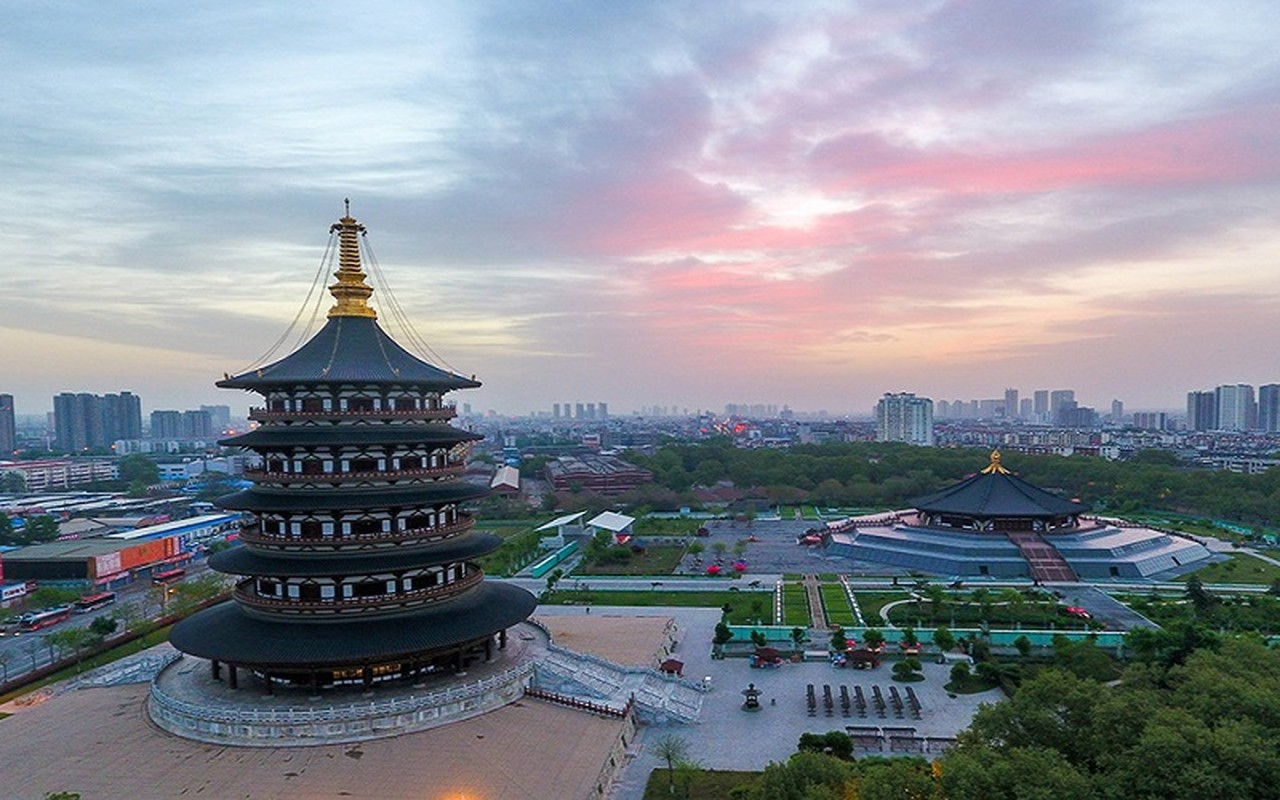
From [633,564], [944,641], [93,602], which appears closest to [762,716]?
[944,641]

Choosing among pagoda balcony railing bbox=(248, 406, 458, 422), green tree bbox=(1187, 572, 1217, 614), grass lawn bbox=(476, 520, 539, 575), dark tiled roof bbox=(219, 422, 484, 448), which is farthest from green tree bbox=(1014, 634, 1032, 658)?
grass lawn bbox=(476, 520, 539, 575)

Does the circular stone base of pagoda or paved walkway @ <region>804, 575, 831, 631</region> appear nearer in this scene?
the circular stone base of pagoda

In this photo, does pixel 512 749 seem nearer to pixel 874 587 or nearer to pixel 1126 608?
pixel 874 587

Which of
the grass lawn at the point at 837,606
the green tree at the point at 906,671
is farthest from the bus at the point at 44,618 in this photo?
the green tree at the point at 906,671

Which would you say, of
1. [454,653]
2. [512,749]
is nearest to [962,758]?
[512,749]

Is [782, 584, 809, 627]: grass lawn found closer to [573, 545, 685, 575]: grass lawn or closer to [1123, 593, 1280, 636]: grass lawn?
[573, 545, 685, 575]: grass lawn

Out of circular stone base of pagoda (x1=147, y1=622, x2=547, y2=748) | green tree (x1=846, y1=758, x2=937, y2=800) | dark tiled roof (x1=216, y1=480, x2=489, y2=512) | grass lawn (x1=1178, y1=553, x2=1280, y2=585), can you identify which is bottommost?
grass lawn (x1=1178, y1=553, x2=1280, y2=585)

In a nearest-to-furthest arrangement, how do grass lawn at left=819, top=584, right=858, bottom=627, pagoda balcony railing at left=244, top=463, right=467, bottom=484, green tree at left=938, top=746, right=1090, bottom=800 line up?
green tree at left=938, top=746, right=1090, bottom=800
pagoda balcony railing at left=244, top=463, right=467, bottom=484
grass lawn at left=819, top=584, right=858, bottom=627

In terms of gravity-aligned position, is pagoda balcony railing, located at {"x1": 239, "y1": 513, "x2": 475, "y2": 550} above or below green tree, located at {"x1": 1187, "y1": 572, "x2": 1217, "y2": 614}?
above

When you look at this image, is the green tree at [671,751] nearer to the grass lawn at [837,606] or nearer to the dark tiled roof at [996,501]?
the grass lawn at [837,606]
